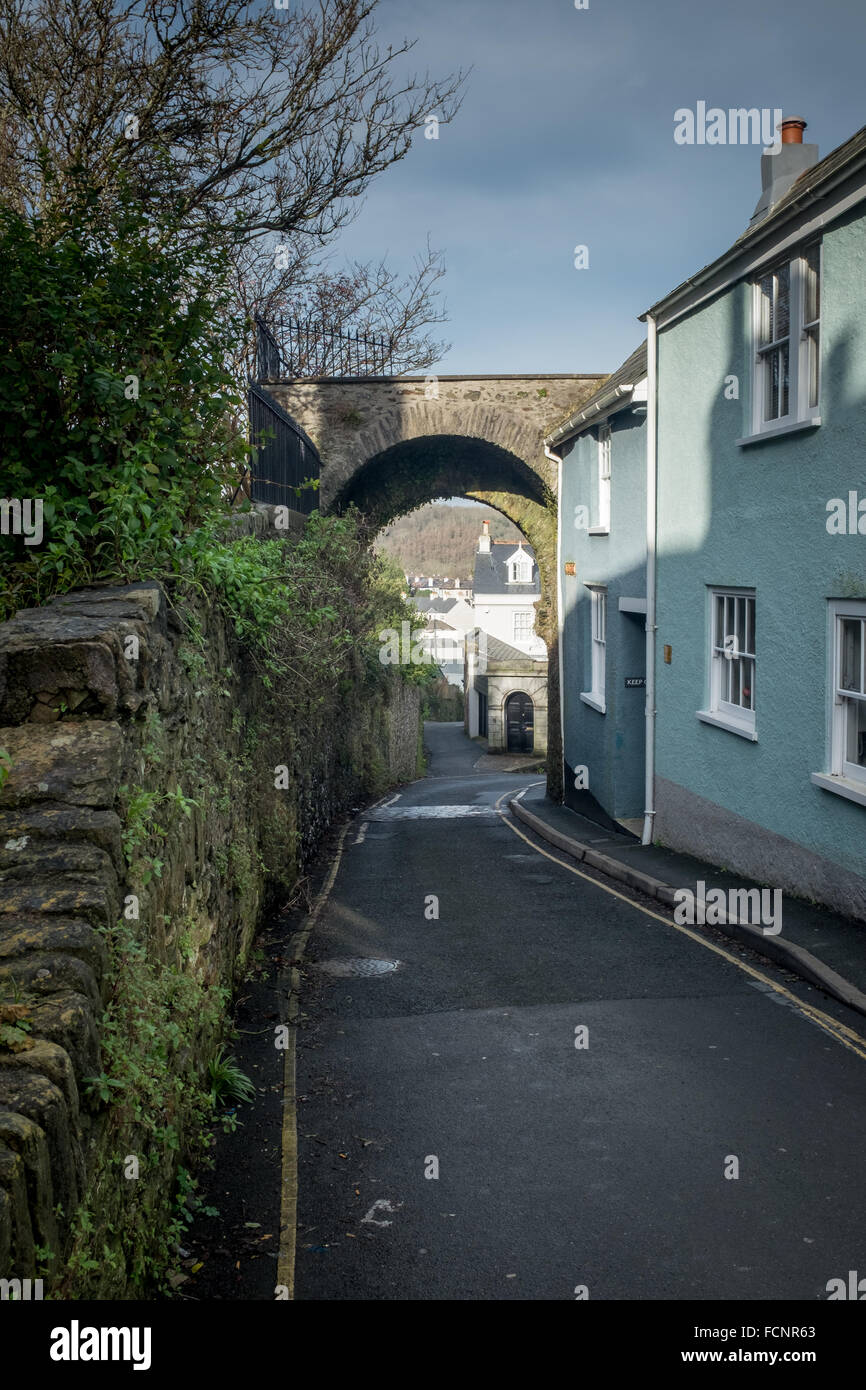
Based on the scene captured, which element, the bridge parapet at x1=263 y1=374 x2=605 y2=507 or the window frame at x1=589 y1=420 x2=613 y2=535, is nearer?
the window frame at x1=589 y1=420 x2=613 y2=535

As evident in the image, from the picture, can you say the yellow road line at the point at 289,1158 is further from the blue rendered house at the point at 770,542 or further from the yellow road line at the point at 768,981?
the blue rendered house at the point at 770,542

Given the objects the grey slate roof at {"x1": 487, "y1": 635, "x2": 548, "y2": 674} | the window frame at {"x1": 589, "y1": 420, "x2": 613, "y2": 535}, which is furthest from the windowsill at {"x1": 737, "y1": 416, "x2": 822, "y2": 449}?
the grey slate roof at {"x1": 487, "y1": 635, "x2": 548, "y2": 674}

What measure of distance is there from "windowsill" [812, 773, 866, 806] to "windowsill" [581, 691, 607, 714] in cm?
743

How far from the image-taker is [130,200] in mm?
6441

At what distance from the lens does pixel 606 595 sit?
16672mm

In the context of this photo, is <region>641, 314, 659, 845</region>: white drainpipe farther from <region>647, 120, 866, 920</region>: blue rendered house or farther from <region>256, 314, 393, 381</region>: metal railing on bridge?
<region>256, 314, 393, 381</region>: metal railing on bridge

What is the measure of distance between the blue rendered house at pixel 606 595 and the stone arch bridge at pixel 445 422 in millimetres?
1122

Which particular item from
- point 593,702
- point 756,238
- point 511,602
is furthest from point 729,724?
point 511,602

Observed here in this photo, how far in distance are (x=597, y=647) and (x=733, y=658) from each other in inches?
253

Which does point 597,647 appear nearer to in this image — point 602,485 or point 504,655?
point 602,485

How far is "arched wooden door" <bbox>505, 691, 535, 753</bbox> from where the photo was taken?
46.6 m

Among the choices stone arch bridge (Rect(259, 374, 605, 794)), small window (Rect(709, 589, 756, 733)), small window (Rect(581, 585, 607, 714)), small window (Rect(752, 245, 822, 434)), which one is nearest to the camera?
small window (Rect(752, 245, 822, 434))

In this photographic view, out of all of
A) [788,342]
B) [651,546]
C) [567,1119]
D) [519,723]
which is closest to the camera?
[567,1119]

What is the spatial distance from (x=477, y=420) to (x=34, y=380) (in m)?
15.7
